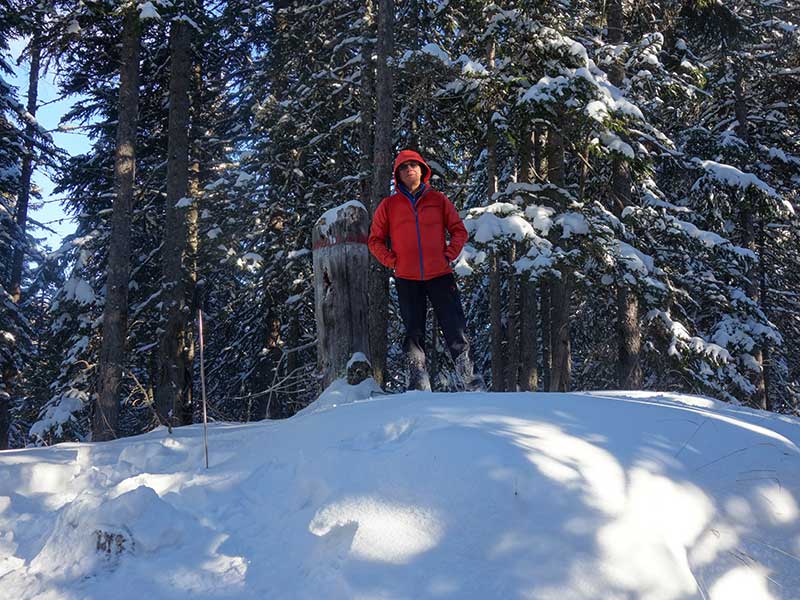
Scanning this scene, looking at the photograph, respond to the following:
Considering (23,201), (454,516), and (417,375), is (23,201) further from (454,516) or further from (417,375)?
(454,516)

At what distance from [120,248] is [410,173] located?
6702 millimetres

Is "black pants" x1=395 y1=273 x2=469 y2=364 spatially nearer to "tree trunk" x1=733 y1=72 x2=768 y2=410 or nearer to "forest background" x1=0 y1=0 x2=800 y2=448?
"forest background" x1=0 y1=0 x2=800 y2=448

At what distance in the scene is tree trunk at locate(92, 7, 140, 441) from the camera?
372 inches

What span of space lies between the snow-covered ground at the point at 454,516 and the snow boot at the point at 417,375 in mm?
1683

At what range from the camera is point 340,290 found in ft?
16.6

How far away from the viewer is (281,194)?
1156 centimetres

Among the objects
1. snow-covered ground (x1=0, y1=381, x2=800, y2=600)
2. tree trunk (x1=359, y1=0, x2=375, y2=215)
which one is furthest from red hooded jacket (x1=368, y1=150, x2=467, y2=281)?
tree trunk (x1=359, y1=0, x2=375, y2=215)

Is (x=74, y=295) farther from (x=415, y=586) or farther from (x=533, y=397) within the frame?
(x=415, y=586)

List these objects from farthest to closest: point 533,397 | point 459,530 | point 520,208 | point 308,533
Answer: point 520,208 → point 533,397 → point 308,533 → point 459,530

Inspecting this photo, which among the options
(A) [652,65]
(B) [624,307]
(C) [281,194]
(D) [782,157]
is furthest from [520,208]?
(D) [782,157]

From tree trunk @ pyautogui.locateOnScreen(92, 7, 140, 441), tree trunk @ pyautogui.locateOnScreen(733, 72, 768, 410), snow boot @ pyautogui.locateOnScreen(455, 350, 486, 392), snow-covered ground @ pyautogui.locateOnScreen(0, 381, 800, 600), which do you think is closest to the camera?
snow-covered ground @ pyautogui.locateOnScreen(0, 381, 800, 600)

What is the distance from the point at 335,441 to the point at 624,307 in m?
8.71

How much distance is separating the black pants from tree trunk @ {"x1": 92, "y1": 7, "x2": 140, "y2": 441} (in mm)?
6263

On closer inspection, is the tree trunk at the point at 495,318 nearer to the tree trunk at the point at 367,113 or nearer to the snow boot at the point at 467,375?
the tree trunk at the point at 367,113
